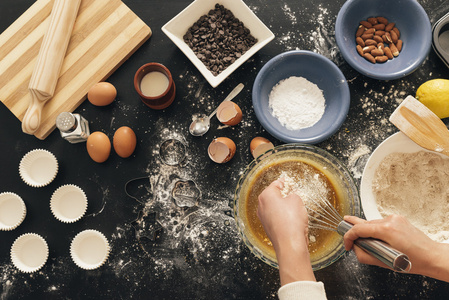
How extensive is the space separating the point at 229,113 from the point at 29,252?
3.43ft

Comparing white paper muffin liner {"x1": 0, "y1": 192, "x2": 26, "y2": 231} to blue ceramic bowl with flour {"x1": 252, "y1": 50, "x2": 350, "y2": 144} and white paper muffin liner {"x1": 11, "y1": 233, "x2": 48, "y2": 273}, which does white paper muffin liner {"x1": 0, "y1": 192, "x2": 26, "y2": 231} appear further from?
blue ceramic bowl with flour {"x1": 252, "y1": 50, "x2": 350, "y2": 144}

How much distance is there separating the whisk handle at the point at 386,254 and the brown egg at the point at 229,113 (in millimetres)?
653

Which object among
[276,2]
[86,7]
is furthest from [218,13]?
[86,7]

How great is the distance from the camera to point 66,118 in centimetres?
133

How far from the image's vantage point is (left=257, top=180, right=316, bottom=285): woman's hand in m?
0.99

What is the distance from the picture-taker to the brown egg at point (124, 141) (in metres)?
1.37

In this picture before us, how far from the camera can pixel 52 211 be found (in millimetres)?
1383

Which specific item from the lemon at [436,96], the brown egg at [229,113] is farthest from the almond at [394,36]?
the brown egg at [229,113]

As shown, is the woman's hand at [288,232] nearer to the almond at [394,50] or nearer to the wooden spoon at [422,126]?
the wooden spoon at [422,126]

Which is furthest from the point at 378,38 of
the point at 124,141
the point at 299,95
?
the point at 124,141

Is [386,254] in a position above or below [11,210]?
below

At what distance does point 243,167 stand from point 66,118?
75cm

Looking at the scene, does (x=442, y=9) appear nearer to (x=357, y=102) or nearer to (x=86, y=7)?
(x=357, y=102)

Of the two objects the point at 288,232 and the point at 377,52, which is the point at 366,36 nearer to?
the point at 377,52
